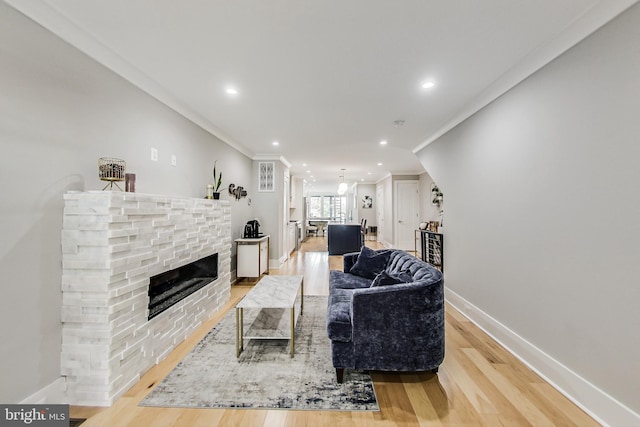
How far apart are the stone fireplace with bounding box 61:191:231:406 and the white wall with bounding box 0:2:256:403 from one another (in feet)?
0.31

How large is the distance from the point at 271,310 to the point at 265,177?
11.6ft

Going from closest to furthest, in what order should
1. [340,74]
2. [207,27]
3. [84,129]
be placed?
[207,27], [84,129], [340,74]

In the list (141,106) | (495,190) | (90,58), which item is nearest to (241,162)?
(141,106)

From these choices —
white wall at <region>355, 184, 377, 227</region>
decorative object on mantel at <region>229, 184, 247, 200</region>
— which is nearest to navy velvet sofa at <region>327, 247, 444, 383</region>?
decorative object on mantel at <region>229, 184, 247, 200</region>

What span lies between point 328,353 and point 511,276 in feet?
6.35

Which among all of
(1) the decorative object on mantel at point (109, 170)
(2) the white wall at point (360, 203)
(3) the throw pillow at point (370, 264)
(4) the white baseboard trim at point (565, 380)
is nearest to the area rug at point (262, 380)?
(3) the throw pillow at point (370, 264)

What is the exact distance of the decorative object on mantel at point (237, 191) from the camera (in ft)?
14.9

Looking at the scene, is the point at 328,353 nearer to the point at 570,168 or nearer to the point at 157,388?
the point at 157,388

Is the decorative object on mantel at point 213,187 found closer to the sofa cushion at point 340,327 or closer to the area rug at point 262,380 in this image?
the area rug at point 262,380

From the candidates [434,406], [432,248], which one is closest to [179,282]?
[434,406]

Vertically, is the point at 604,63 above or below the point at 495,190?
above

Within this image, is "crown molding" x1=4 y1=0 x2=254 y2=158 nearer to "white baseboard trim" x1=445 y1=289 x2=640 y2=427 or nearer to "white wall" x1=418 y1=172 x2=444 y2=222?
"white baseboard trim" x1=445 y1=289 x2=640 y2=427

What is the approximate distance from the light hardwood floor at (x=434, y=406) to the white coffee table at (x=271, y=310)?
645 mm

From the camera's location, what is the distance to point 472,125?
3094mm
